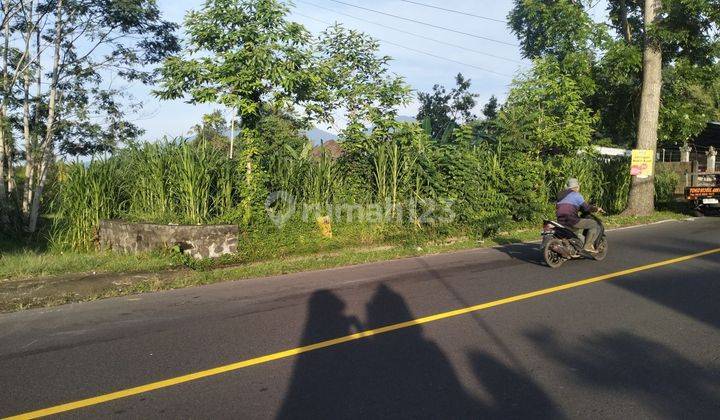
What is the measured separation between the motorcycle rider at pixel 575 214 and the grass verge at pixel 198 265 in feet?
10.5

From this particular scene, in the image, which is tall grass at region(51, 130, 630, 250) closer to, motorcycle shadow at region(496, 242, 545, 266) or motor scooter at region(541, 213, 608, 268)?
motorcycle shadow at region(496, 242, 545, 266)

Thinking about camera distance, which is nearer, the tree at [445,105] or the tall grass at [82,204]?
the tall grass at [82,204]

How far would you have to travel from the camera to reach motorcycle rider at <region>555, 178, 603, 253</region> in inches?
395

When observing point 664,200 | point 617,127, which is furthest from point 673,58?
point 664,200

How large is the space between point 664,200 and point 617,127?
210 inches

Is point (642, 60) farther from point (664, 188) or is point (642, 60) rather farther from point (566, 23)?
point (664, 188)

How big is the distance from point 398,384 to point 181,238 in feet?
23.3

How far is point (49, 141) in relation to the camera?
16094 millimetres

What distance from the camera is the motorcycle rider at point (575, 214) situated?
10023mm

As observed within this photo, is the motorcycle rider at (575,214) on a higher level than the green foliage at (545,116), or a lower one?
lower

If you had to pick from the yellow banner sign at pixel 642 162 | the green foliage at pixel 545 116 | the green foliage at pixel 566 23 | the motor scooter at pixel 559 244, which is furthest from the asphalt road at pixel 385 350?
the green foliage at pixel 566 23

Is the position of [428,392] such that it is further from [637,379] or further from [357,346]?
[637,379]

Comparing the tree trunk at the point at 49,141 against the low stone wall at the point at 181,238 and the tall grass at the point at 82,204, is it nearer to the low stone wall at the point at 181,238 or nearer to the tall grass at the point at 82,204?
the tall grass at the point at 82,204

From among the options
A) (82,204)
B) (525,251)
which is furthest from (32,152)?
(525,251)
